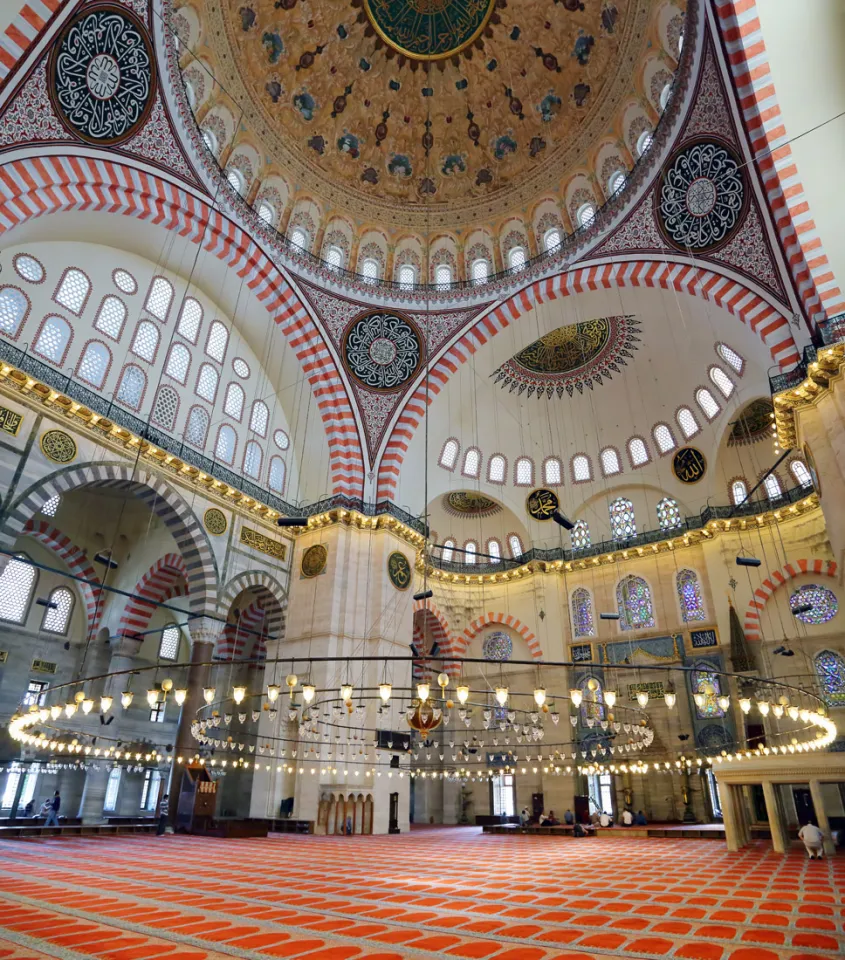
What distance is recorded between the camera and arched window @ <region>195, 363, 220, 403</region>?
1327 centimetres

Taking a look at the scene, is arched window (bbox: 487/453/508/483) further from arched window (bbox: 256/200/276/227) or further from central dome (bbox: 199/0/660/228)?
arched window (bbox: 256/200/276/227)

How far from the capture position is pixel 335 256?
602 inches

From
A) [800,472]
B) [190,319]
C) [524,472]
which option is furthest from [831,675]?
[190,319]

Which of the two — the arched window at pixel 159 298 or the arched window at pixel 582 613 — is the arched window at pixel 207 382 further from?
the arched window at pixel 582 613

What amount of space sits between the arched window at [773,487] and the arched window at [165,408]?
45.3ft

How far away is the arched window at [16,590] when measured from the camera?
13.4m

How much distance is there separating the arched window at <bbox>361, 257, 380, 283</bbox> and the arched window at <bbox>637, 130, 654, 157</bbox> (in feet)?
21.3

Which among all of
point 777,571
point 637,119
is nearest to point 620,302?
point 637,119

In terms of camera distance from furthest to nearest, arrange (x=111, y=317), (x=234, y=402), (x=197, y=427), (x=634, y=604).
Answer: (x=634, y=604) → (x=234, y=402) → (x=197, y=427) → (x=111, y=317)

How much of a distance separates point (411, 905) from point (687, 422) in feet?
47.8

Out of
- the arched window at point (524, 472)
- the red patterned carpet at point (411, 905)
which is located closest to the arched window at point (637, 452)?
the arched window at point (524, 472)

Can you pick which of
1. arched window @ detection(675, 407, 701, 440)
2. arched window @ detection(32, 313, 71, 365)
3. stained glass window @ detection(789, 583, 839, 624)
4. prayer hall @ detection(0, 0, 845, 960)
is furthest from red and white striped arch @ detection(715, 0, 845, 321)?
arched window @ detection(32, 313, 71, 365)

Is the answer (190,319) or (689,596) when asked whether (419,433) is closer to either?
(190,319)

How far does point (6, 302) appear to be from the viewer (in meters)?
9.97
